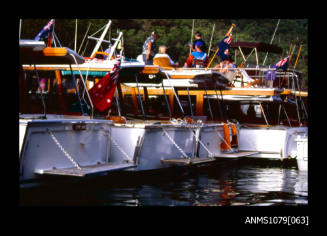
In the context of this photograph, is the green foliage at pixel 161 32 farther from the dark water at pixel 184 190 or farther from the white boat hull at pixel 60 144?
the white boat hull at pixel 60 144

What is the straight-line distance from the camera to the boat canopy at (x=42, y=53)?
378 inches

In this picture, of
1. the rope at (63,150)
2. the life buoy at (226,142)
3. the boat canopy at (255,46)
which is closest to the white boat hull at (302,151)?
the life buoy at (226,142)

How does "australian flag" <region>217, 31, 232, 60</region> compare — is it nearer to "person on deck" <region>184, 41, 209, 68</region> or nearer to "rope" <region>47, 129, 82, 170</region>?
"person on deck" <region>184, 41, 209, 68</region>

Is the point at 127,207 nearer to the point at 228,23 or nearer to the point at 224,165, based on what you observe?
the point at 224,165

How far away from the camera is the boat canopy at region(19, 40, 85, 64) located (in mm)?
9609

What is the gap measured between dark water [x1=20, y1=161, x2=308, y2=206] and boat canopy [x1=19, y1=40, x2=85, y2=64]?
8.09ft

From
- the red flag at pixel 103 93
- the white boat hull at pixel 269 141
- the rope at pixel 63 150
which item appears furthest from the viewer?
the white boat hull at pixel 269 141

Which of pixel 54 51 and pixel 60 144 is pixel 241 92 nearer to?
pixel 54 51

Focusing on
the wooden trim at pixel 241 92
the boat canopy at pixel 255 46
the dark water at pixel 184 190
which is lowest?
the dark water at pixel 184 190

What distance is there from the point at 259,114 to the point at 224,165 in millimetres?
3348

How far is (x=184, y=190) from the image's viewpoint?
12.0 metres

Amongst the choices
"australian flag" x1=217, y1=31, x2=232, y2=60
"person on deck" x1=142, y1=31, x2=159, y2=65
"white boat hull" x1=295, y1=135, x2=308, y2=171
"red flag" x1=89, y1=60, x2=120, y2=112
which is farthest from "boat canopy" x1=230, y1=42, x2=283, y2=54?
"red flag" x1=89, y1=60, x2=120, y2=112

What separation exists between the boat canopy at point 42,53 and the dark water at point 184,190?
2.47 meters

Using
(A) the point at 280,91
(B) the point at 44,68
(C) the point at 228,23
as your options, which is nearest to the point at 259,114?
(A) the point at 280,91
